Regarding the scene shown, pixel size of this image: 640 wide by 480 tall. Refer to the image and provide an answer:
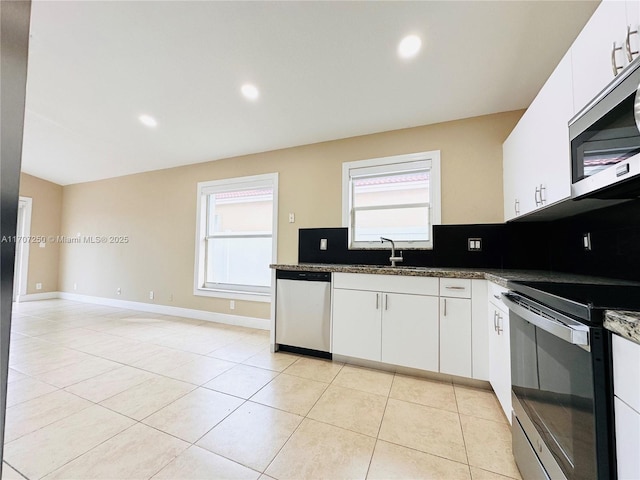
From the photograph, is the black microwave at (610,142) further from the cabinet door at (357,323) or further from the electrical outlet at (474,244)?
the cabinet door at (357,323)

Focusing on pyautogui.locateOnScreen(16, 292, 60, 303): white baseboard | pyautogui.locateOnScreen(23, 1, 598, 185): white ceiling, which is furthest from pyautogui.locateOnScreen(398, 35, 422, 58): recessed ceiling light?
pyautogui.locateOnScreen(16, 292, 60, 303): white baseboard

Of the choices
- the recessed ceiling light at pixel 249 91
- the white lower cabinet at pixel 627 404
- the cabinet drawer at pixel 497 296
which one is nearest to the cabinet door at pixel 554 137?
the cabinet drawer at pixel 497 296

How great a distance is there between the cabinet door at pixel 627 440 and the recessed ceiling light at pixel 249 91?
3038 millimetres

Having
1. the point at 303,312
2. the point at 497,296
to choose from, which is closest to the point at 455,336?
the point at 497,296

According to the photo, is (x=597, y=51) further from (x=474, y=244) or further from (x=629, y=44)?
(x=474, y=244)

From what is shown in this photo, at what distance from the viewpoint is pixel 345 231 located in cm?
312

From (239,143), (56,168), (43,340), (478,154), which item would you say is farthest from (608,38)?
(56,168)

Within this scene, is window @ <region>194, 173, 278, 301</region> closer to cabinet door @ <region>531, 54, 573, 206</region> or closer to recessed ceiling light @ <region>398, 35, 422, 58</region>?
recessed ceiling light @ <region>398, 35, 422, 58</region>

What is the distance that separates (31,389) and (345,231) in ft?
9.78

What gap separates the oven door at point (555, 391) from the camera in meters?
0.81

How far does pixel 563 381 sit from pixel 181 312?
4511 millimetres

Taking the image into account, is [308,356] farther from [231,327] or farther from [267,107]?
[267,107]

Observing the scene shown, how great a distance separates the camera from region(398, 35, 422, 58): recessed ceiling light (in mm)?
1971

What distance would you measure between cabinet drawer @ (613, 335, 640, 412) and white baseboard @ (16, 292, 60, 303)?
8.09 meters
